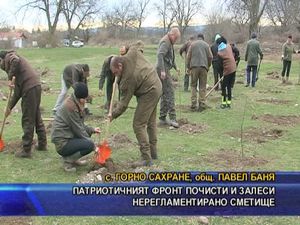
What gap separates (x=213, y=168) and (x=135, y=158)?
1320 millimetres

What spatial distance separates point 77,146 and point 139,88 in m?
1.23

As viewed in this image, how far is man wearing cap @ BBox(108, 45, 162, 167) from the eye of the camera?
6.56 m

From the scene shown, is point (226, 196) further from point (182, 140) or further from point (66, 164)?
point (182, 140)

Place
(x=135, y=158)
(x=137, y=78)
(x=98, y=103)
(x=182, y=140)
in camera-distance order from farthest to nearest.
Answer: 1. (x=98, y=103)
2. (x=182, y=140)
3. (x=135, y=158)
4. (x=137, y=78)

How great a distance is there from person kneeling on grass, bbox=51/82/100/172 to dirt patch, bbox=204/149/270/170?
2.09 meters

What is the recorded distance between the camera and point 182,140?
931cm

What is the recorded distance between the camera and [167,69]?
10172 mm

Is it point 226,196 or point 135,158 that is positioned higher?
point 226,196

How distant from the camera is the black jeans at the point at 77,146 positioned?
6.89 metres

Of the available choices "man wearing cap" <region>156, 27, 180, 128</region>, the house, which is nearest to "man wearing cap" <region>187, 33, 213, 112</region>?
"man wearing cap" <region>156, 27, 180, 128</region>

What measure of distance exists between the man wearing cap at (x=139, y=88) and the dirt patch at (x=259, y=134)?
3.08m

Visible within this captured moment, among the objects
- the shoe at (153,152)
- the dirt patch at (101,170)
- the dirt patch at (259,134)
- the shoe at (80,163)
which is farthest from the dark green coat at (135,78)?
the dirt patch at (259,134)

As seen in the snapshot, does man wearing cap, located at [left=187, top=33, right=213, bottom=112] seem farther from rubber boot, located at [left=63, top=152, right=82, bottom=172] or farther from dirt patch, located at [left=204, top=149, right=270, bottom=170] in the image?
rubber boot, located at [left=63, top=152, right=82, bottom=172]

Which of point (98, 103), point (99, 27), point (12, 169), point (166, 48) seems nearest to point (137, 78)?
point (12, 169)
